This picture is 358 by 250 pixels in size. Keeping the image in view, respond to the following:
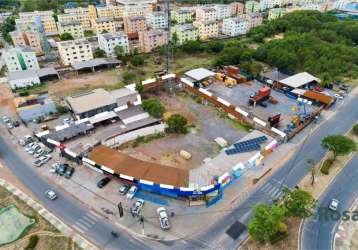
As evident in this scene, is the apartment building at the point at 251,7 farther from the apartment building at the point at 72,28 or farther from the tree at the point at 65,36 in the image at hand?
the tree at the point at 65,36

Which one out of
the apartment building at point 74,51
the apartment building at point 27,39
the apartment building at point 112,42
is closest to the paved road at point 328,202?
the apartment building at point 112,42

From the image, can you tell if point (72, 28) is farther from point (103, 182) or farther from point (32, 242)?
point (32, 242)

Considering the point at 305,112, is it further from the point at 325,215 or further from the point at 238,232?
the point at 238,232

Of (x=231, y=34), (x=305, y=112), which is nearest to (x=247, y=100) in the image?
(x=305, y=112)

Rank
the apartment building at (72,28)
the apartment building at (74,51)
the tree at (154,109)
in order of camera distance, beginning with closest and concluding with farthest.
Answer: the tree at (154,109), the apartment building at (74,51), the apartment building at (72,28)

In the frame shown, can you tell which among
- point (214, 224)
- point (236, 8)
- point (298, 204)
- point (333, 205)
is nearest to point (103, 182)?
point (214, 224)

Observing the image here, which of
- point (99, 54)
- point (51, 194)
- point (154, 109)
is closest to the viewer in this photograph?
point (51, 194)

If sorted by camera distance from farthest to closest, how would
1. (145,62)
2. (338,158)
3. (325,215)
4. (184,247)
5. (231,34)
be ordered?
(231,34), (145,62), (338,158), (325,215), (184,247)
